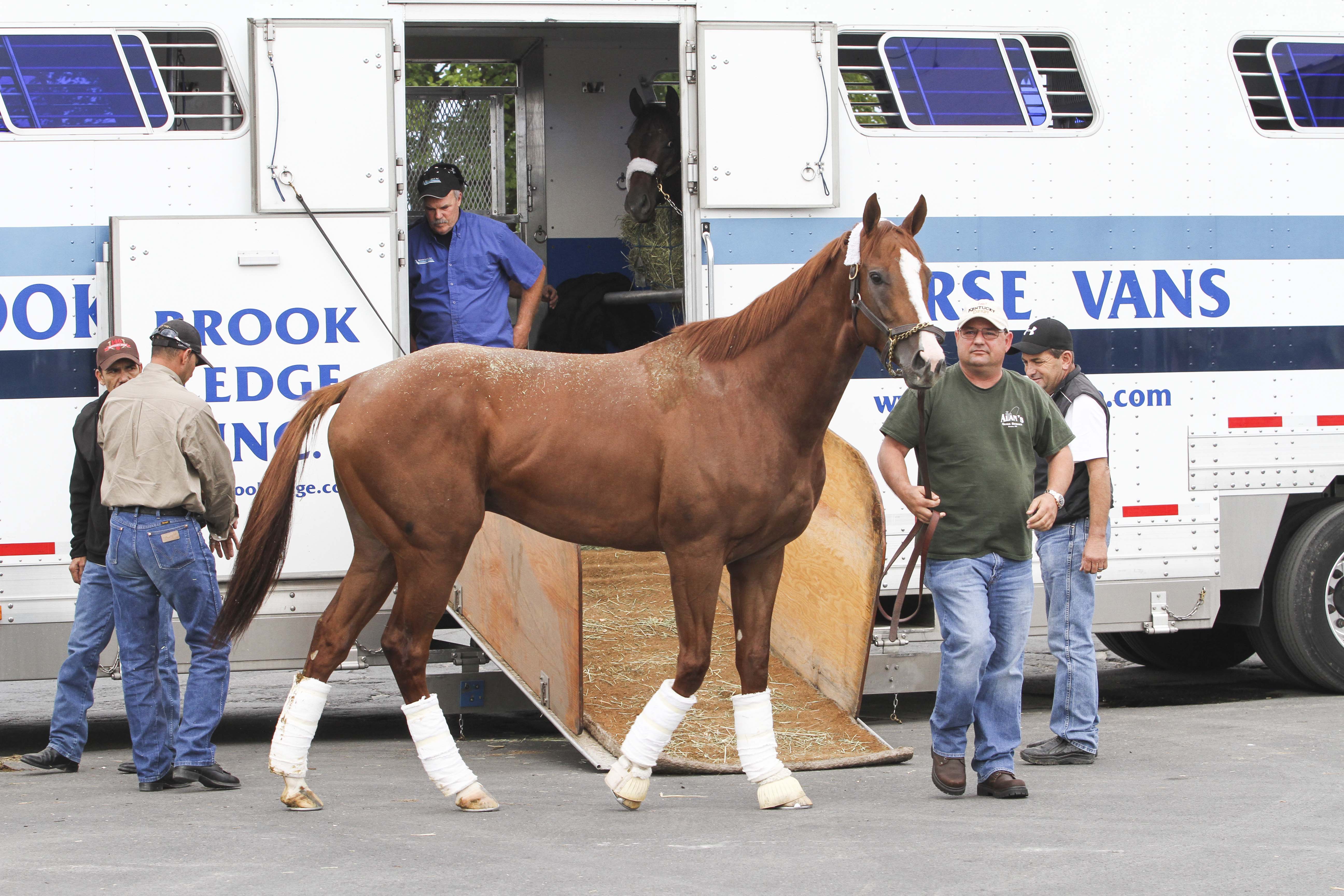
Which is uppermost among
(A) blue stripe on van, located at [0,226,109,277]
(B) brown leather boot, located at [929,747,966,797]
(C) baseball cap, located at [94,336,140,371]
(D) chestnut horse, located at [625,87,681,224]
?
(D) chestnut horse, located at [625,87,681,224]

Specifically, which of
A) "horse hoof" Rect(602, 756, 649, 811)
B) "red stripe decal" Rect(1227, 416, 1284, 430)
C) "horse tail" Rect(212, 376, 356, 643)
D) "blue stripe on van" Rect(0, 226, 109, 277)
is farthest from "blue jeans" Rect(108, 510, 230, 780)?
"red stripe decal" Rect(1227, 416, 1284, 430)

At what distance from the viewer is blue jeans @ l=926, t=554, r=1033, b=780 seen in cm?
520

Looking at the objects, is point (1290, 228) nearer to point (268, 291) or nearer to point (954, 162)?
point (954, 162)

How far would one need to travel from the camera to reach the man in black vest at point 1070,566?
612 centimetres

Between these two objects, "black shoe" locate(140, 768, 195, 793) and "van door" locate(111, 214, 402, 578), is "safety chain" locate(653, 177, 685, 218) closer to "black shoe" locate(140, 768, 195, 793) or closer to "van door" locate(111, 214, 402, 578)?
"van door" locate(111, 214, 402, 578)

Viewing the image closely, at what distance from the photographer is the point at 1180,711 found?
7555 millimetres

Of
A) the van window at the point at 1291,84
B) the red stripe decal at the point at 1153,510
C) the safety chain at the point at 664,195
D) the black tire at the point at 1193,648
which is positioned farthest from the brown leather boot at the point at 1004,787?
the van window at the point at 1291,84

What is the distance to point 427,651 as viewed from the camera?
520cm

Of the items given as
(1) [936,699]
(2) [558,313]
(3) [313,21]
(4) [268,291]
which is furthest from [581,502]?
(2) [558,313]

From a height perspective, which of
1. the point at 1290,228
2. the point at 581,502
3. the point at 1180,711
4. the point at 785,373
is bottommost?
the point at 1180,711

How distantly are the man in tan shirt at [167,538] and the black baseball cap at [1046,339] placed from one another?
3403mm

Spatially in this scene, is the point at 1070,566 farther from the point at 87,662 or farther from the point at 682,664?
the point at 87,662

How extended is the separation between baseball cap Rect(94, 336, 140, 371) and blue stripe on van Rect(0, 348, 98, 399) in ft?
1.42

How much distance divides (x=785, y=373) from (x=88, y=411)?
3.02 meters
